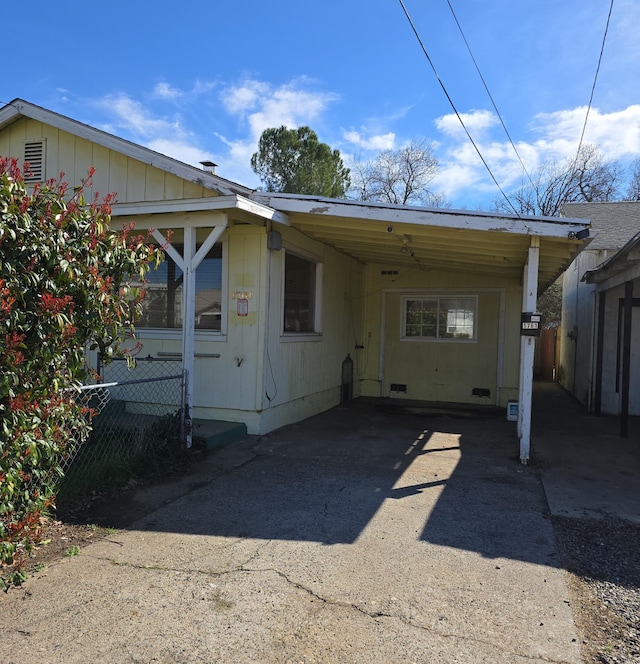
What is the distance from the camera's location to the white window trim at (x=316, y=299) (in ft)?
23.8

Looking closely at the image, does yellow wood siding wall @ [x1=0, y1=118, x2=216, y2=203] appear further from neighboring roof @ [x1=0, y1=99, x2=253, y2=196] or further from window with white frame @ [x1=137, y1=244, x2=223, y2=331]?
window with white frame @ [x1=137, y1=244, x2=223, y2=331]

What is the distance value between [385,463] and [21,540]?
3730mm

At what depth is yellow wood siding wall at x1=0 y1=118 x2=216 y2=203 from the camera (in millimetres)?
6414

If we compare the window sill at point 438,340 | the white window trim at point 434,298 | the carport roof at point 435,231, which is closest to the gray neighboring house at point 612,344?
the carport roof at point 435,231

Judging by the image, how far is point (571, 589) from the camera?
3.16 m

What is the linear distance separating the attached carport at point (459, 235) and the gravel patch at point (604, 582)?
74.2 inches

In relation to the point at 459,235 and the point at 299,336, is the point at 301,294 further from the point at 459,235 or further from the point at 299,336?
the point at 459,235

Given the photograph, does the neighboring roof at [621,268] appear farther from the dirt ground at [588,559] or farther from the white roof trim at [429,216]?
the dirt ground at [588,559]

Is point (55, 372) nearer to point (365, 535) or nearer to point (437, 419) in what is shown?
point (365, 535)

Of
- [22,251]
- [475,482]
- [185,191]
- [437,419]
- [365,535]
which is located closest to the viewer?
[22,251]

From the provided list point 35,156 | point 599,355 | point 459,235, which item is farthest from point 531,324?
point 35,156

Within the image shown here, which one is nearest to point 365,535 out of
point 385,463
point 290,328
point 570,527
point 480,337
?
point 570,527

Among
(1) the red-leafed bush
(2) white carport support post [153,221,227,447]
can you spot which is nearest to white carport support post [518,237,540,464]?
(2) white carport support post [153,221,227,447]

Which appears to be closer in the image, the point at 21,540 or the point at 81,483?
the point at 21,540
